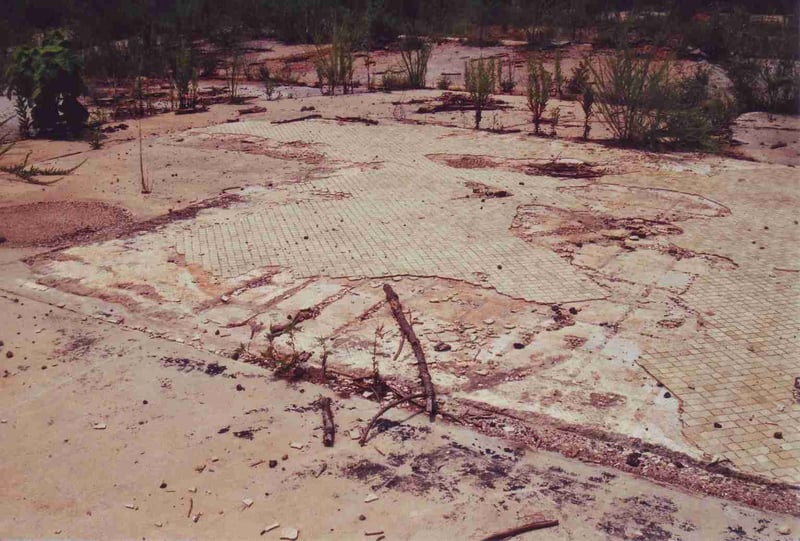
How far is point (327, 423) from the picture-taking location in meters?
3.02

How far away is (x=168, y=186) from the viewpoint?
6102 millimetres

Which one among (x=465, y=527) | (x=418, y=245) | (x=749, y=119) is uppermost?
(x=749, y=119)

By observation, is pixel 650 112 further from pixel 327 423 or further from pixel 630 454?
pixel 327 423

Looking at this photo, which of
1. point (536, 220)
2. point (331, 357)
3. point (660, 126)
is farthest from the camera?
point (660, 126)

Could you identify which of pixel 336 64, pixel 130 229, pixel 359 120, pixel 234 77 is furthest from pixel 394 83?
pixel 130 229

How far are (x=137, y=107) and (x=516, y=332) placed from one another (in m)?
7.58

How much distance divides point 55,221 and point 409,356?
3.17m

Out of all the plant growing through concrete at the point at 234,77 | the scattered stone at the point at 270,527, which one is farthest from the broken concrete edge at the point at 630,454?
the plant growing through concrete at the point at 234,77

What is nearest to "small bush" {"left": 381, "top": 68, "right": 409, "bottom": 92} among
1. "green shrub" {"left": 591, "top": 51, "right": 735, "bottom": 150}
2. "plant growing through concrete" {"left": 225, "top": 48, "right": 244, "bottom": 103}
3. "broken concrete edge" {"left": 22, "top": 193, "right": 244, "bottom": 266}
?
"plant growing through concrete" {"left": 225, "top": 48, "right": 244, "bottom": 103}

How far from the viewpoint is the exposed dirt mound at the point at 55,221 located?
16.6ft

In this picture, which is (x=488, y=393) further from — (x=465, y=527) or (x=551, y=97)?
(x=551, y=97)

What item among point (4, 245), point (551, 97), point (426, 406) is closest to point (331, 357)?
point (426, 406)

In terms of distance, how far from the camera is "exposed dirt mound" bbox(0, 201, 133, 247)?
16.6 feet

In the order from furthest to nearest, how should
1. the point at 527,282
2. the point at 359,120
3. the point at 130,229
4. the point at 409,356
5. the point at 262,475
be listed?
1. the point at 359,120
2. the point at 130,229
3. the point at 527,282
4. the point at 409,356
5. the point at 262,475
